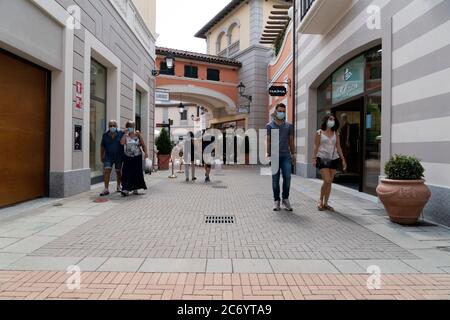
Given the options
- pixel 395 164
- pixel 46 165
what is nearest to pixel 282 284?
pixel 395 164

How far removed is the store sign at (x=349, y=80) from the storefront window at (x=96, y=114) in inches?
259

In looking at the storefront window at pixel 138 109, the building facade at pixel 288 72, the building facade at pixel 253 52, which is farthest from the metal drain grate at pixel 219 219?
the building facade at pixel 253 52

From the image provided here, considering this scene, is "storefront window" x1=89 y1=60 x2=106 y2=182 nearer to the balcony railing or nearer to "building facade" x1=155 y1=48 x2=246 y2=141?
"building facade" x1=155 y1=48 x2=246 y2=141

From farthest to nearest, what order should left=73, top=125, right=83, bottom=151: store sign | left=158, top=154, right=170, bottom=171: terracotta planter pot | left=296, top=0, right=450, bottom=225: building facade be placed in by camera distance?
1. left=158, top=154, right=170, bottom=171: terracotta planter pot
2. left=73, top=125, right=83, bottom=151: store sign
3. left=296, top=0, right=450, bottom=225: building facade

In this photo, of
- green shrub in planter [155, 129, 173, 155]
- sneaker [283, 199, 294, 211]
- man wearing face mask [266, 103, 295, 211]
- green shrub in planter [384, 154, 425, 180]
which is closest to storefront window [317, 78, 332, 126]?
man wearing face mask [266, 103, 295, 211]

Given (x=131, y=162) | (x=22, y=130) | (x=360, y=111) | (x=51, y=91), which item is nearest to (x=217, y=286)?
(x=22, y=130)

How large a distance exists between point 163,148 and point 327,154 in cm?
1064

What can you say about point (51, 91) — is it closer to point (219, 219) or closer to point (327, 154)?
point (219, 219)

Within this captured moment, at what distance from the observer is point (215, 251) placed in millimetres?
4215

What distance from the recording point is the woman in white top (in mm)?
6672

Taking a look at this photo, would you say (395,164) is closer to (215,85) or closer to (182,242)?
(182,242)

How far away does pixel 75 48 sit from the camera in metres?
8.23

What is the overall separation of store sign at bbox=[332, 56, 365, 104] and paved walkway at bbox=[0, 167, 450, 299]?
3.63m

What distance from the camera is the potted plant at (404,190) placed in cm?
529
